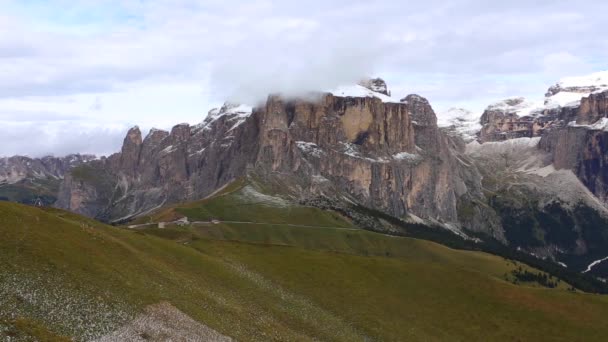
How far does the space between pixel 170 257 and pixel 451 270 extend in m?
73.8

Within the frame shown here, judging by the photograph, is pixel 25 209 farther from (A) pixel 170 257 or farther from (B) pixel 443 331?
(B) pixel 443 331

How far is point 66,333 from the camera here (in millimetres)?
75000

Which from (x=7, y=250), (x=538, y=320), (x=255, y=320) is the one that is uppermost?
(x=7, y=250)

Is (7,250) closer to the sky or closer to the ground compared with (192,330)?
closer to the sky

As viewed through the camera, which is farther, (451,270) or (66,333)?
(451,270)

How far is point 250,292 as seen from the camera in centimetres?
12331

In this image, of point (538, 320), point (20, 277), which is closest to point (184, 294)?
point (20, 277)

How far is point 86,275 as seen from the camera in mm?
91750

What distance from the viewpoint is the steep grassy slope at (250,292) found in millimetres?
83312

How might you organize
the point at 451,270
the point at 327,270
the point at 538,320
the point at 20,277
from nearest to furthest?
the point at 20,277
the point at 538,320
the point at 327,270
the point at 451,270

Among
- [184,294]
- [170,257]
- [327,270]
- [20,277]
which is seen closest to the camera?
[20,277]

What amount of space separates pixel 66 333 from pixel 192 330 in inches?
722

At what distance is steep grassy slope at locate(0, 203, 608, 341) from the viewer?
3280 inches

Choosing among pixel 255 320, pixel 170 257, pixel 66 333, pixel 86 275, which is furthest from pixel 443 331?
pixel 66 333
